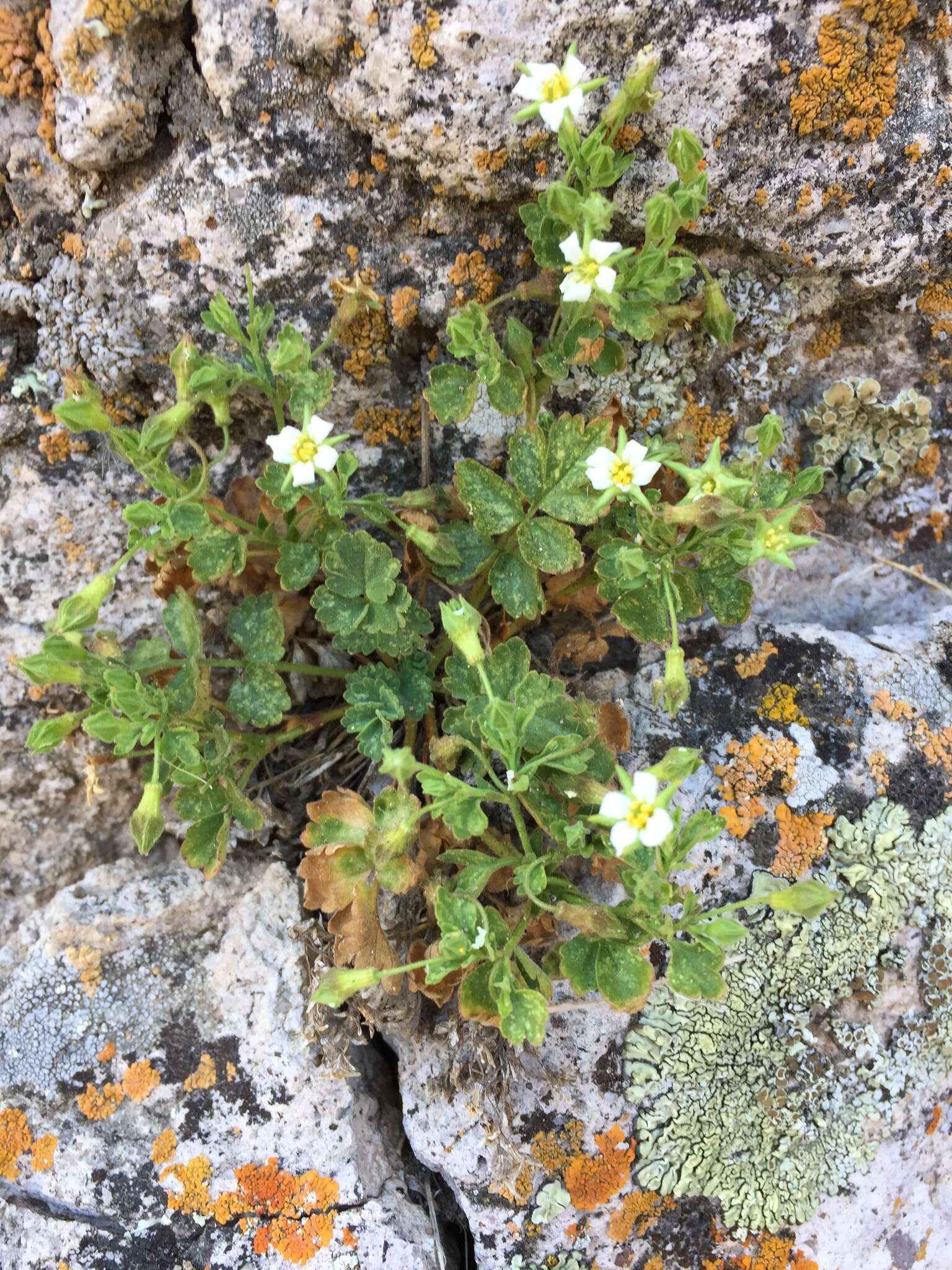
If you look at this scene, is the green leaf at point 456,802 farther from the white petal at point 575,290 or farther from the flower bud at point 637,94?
the flower bud at point 637,94

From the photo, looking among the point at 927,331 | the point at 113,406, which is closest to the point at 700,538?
the point at 927,331

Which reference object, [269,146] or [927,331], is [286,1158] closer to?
[269,146]

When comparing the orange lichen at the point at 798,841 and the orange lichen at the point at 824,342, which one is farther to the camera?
the orange lichen at the point at 824,342

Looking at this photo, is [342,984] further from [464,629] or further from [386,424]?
[386,424]

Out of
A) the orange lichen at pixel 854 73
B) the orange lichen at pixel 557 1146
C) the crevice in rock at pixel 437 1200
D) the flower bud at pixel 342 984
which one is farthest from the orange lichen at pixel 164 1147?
the orange lichen at pixel 854 73

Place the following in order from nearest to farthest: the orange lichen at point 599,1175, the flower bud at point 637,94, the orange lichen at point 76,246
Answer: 1. the flower bud at point 637,94
2. the orange lichen at point 599,1175
3. the orange lichen at point 76,246

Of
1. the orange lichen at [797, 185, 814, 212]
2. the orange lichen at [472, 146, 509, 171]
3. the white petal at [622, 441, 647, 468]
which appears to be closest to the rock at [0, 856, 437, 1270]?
the white petal at [622, 441, 647, 468]

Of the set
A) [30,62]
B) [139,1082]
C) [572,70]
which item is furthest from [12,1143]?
[572,70]
